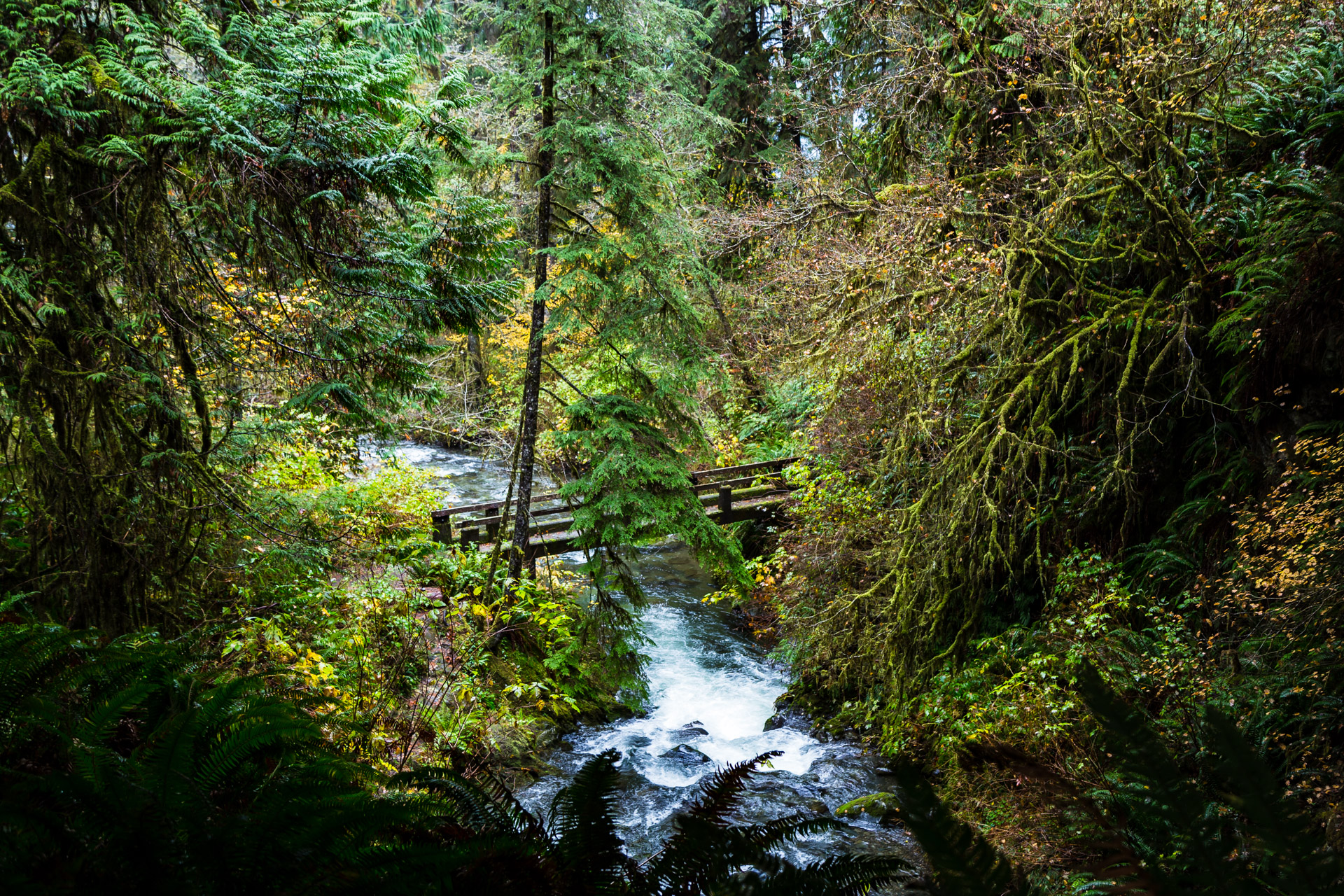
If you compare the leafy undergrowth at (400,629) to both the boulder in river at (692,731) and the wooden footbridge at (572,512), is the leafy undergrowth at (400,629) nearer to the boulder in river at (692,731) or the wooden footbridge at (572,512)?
the wooden footbridge at (572,512)

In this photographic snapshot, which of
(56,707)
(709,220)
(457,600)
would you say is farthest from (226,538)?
(709,220)

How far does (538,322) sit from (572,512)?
3.05m

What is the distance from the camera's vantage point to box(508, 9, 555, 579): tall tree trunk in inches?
347

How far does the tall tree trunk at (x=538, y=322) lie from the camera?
880 centimetres

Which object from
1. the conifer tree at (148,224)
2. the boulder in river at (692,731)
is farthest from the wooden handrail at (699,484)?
the conifer tree at (148,224)

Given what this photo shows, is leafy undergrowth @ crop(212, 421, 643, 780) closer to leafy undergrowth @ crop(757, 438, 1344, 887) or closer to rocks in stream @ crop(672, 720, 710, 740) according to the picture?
rocks in stream @ crop(672, 720, 710, 740)

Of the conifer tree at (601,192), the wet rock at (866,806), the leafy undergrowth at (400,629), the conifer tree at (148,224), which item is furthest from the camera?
the conifer tree at (601,192)

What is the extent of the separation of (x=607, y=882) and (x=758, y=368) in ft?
46.1

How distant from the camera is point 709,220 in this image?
1430 cm

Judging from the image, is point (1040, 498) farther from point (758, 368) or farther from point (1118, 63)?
point (758, 368)

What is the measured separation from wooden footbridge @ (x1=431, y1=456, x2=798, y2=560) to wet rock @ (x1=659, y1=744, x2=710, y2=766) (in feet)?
9.41

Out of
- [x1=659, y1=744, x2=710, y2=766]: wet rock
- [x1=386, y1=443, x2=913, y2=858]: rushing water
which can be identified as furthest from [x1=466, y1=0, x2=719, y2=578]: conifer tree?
[x1=659, y1=744, x2=710, y2=766]: wet rock

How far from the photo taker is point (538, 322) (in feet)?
29.9

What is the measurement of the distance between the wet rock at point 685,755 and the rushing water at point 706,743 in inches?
0.6
